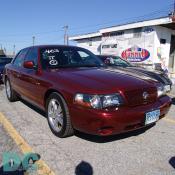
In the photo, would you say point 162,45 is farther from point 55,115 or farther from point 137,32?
point 55,115

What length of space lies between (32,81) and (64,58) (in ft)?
2.57

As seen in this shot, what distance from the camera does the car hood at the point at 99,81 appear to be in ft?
12.6

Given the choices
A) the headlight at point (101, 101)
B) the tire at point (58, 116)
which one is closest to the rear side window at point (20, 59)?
the tire at point (58, 116)

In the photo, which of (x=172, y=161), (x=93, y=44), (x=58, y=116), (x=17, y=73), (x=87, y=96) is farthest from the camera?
(x=93, y=44)

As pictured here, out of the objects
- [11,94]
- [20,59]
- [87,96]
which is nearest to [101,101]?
[87,96]

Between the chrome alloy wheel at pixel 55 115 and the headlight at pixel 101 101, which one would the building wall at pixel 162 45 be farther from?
the headlight at pixel 101 101

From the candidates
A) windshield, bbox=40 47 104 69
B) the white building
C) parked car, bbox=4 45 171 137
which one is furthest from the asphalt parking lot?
the white building

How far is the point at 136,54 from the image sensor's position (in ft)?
77.9

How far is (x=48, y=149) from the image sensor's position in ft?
13.1

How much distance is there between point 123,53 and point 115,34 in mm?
2423

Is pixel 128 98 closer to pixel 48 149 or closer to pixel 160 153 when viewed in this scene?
pixel 160 153

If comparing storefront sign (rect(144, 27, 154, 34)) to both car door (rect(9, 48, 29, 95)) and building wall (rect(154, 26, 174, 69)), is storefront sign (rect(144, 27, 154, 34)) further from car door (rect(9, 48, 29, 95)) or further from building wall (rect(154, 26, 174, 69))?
car door (rect(9, 48, 29, 95))

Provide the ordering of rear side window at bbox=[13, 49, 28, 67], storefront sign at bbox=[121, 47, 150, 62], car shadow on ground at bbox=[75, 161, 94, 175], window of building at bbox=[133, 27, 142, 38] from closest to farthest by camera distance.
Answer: car shadow on ground at bbox=[75, 161, 94, 175] < rear side window at bbox=[13, 49, 28, 67] < storefront sign at bbox=[121, 47, 150, 62] < window of building at bbox=[133, 27, 142, 38]

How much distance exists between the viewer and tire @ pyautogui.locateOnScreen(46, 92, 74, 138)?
4.16 meters
